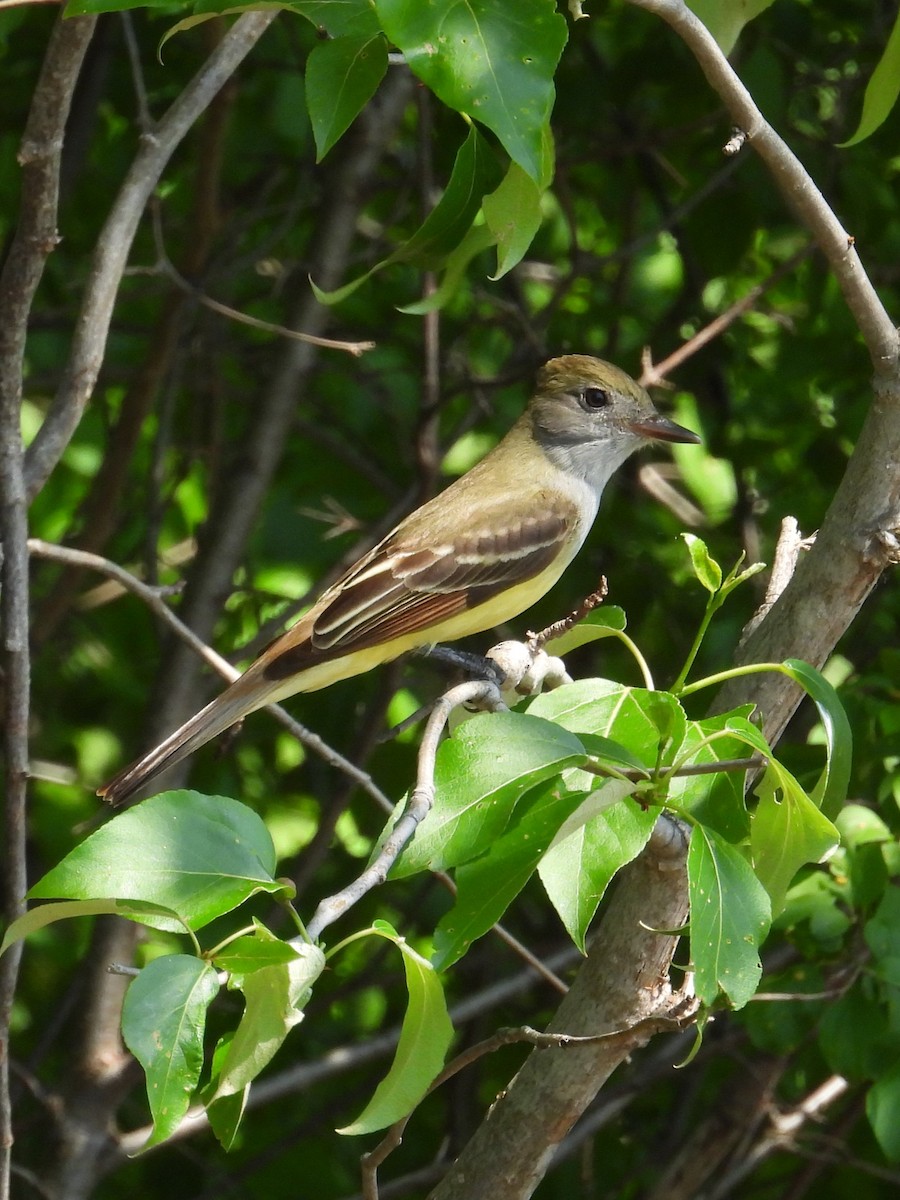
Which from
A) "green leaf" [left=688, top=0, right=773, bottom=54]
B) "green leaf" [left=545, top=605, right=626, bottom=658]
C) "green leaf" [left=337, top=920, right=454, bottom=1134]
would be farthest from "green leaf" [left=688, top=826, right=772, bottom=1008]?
"green leaf" [left=688, top=0, right=773, bottom=54]

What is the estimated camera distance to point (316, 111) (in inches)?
97.9

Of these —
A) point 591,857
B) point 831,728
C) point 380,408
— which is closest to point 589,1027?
point 591,857

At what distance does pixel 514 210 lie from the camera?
274 cm

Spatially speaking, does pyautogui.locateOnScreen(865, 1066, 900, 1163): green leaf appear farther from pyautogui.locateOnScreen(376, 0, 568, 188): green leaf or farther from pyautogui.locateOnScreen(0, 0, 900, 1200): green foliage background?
pyautogui.locateOnScreen(376, 0, 568, 188): green leaf

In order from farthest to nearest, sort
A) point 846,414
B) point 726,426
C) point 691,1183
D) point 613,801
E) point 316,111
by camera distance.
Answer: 1. point 726,426
2. point 846,414
3. point 691,1183
4. point 316,111
5. point 613,801

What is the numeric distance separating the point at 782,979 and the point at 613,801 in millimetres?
2356

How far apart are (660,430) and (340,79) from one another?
10.7 ft

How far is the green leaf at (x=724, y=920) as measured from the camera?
208 centimetres

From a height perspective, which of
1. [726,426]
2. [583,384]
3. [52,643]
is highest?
[583,384]

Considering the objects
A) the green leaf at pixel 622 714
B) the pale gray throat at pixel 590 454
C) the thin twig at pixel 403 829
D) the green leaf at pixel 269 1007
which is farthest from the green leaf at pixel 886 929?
the pale gray throat at pixel 590 454

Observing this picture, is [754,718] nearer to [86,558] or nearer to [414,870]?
[414,870]

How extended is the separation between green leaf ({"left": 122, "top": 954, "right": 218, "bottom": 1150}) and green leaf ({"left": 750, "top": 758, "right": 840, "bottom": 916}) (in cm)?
86

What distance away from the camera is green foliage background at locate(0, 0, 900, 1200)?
5.79m

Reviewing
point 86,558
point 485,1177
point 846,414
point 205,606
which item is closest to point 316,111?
point 86,558
